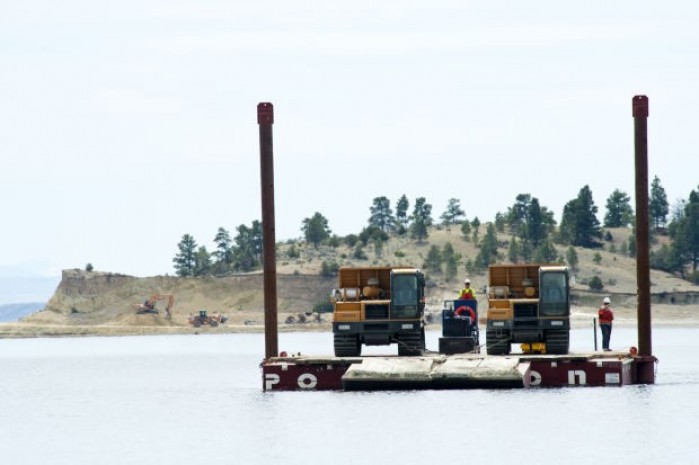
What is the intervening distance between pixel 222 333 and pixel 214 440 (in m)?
155

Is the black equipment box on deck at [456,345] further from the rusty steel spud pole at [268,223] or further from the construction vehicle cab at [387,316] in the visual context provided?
the rusty steel spud pole at [268,223]

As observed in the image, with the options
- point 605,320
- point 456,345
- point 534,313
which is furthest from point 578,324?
point 534,313

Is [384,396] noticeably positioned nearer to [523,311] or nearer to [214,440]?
[523,311]

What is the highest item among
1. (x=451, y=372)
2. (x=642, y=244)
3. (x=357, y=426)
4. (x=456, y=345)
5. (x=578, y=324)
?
(x=642, y=244)

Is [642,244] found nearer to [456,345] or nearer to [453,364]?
[456,345]

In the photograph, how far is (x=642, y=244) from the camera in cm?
5397

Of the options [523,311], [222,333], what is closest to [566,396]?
[523,311]

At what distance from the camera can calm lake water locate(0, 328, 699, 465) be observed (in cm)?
4101

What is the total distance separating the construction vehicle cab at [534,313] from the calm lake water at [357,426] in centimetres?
164

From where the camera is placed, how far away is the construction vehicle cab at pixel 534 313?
2101 inches

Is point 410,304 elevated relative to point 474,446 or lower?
elevated

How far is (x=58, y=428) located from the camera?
51.7 meters

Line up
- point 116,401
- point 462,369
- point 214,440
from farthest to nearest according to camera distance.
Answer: point 116,401 → point 462,369 → point 214,440

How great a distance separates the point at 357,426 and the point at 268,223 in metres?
10.8
